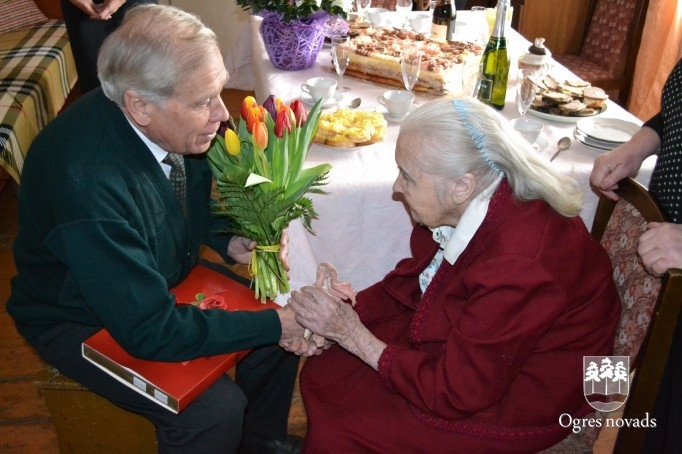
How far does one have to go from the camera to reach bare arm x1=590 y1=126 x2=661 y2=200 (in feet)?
5.34

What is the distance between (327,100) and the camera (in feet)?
6.98

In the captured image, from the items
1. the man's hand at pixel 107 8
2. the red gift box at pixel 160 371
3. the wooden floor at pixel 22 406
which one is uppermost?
the man's hand at pixel 107 8

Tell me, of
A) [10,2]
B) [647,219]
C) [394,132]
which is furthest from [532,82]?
[10,2]

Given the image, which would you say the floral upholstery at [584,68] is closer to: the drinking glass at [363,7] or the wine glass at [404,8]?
the wine glass at [404,8]

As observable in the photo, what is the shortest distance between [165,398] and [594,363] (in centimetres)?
96

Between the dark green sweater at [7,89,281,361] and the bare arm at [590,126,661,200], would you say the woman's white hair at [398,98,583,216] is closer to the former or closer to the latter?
the bare arm at [590,126,661,200]

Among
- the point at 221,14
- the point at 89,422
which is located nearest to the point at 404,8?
the point at 89,422

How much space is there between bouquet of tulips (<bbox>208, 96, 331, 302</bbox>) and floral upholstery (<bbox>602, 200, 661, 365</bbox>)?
29.7 inches

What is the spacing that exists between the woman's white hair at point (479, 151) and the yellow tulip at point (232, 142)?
45cm

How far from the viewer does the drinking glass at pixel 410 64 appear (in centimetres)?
208

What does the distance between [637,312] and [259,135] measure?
0.98 m

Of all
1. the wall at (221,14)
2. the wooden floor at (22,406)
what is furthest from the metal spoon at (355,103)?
the wall at (221,14)

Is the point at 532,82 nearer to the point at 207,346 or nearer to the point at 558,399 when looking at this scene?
the point at 558,399

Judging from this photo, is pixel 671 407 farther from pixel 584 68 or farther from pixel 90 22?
pixel 90 22
